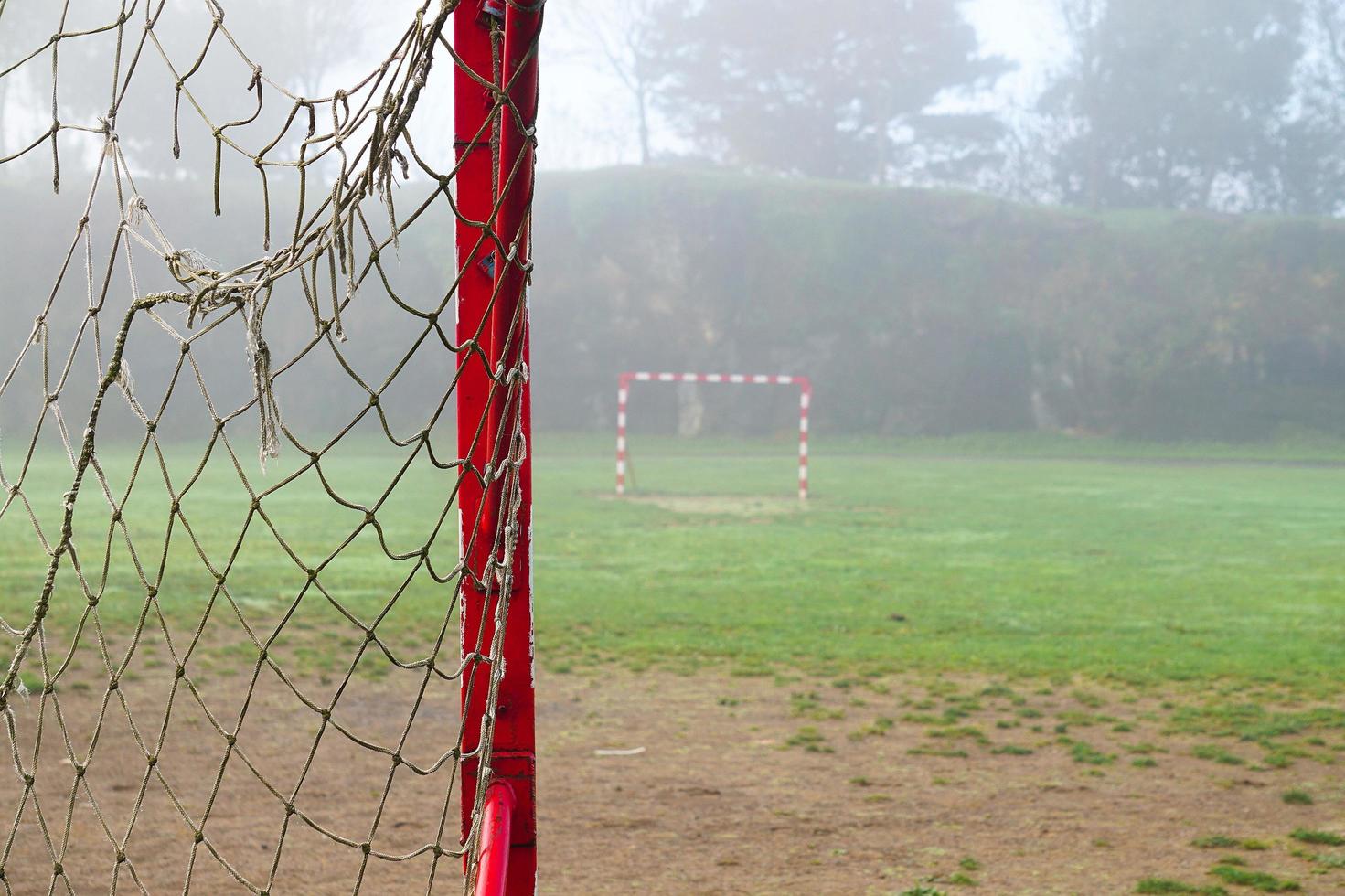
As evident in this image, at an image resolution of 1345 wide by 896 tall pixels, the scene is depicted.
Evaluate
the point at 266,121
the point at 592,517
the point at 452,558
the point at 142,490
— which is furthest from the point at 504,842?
the point at 266,121

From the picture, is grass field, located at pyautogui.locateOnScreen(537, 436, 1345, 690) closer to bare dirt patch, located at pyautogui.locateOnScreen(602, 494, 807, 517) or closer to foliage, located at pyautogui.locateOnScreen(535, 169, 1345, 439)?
bare dirt patch, located at pyautogui.locateOnScreen(602, 494, 807, 517)

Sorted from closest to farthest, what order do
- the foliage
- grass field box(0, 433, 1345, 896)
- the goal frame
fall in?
the goal frame < grass field box(0, 433, 1345, 896) < the foliage

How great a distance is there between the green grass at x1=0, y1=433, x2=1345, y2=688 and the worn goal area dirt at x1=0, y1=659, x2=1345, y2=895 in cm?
51

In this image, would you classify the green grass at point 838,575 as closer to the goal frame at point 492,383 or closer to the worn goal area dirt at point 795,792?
the worn goal area dirt at point 795,792

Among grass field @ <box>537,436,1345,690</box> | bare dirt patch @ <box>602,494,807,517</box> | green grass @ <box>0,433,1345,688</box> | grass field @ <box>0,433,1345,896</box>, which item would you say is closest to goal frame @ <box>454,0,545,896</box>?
grass field @ <box>0,433,1345,896</box>

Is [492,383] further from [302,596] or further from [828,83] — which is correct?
[828,83]

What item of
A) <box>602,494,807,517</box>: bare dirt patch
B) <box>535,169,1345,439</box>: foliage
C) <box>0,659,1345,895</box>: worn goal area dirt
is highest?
<box>535,169,1345,439</box>: foliage

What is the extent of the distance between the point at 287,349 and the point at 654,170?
36.4ft

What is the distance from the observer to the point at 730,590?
797 cm

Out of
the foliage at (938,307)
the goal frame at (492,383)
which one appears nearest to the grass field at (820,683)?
the goal frame at (492,383)

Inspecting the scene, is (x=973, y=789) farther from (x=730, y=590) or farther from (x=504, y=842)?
(x=730, y=590)

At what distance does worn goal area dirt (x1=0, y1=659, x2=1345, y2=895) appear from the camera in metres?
3.18

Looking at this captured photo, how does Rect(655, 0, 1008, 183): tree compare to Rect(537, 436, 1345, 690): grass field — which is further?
Rect(655, 0, 1008, 183): tree

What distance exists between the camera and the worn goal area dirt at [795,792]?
3184 millimetres
